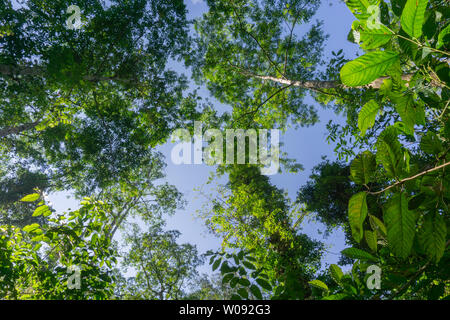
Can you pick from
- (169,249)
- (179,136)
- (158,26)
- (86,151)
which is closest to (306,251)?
(169,249)

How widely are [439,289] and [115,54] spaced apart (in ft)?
27.7

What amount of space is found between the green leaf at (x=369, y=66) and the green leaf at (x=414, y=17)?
99 mm

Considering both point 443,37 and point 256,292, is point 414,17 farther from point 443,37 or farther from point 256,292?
point 256,292

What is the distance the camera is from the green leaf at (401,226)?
79 cm

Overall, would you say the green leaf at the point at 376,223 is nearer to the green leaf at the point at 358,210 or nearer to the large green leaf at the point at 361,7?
the green leaf at the point at 358,210

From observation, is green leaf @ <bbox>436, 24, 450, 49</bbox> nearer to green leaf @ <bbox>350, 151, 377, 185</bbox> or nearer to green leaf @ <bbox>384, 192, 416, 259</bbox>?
green leaf @ <bbox>350, 151, 377, 185</bbox>

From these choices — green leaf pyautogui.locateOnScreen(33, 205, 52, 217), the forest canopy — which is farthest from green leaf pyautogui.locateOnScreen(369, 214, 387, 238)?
green leaf pyautogui.locateOnScreen(33, 205, 52, 217)

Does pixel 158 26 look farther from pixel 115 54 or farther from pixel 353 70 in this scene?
pixel 353 70

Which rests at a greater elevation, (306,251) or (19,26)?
(19,26)

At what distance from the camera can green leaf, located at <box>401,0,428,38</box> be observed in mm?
699

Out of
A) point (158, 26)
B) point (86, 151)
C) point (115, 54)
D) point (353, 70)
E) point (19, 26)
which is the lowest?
point (353, 70)

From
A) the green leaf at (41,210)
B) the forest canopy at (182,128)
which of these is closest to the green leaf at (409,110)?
the forest canopy at (182,128)

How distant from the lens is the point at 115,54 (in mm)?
6465

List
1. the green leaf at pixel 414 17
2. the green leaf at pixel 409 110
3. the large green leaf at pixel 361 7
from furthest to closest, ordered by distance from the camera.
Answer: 1. the green leaf at pixel 409 110
2. the large green leaf at pixel 361 7
3. the green leaf at pixel 414 17
